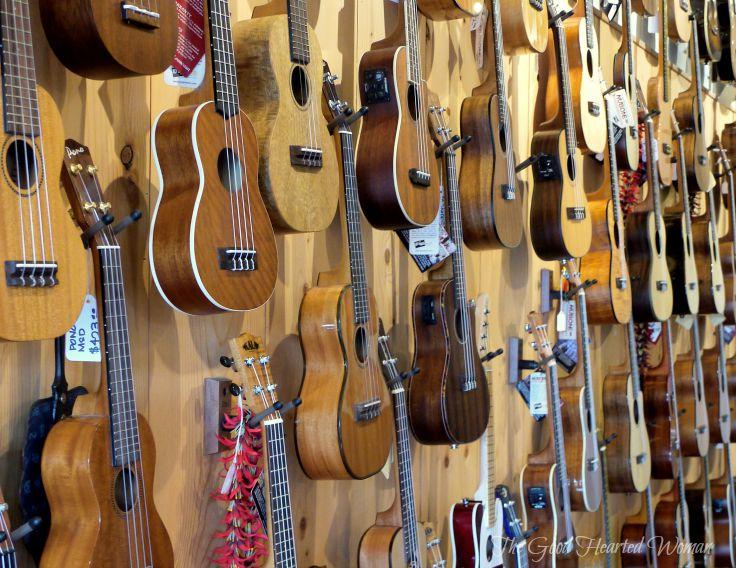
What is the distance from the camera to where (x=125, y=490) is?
130 centimetres

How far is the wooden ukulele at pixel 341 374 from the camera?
68.5 inches

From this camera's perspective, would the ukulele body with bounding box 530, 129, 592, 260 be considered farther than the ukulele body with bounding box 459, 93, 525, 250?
Yes

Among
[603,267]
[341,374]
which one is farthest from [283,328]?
[603,267]

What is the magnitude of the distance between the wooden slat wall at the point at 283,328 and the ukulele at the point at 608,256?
23 centimetres

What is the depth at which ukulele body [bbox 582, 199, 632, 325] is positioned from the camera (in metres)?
3.02

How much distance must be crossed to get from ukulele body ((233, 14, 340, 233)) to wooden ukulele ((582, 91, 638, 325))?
1611 millimetres

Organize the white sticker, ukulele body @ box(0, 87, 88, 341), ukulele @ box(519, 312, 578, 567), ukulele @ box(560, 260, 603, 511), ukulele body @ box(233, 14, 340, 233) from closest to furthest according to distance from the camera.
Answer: ukulele body @ box(0, 87, 88, 341)
the white sticker
ukulele body @ box(233, 14, 340, 233)
ukulele @ box(519, 312, 578, 567)
ukulele @ box(560, 260, 603, 511)

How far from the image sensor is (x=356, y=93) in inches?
83.1

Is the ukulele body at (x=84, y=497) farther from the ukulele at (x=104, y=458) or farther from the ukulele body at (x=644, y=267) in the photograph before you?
the ukulele body at (x=644, y=267)

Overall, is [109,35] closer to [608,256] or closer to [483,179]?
[483,179]

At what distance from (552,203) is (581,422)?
757mm

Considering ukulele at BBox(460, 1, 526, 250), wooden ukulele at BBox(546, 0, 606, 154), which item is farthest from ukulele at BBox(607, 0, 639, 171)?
ukulele at BBox(460, 1, 526, 250)

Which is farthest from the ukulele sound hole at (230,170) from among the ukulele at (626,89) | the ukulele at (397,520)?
the ukulele at (626,89)

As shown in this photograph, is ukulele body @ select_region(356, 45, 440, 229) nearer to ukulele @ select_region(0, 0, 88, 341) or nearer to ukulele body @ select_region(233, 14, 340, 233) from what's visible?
ukulele body @ select_region(233, 14, 340, 233)
